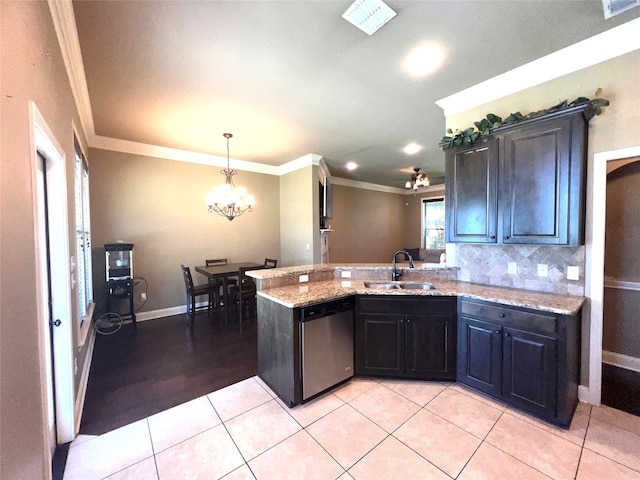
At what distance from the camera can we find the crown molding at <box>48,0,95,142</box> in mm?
1688

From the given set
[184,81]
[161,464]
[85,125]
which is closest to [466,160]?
[184,81]

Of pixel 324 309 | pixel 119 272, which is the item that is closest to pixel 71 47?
pixel 324 309

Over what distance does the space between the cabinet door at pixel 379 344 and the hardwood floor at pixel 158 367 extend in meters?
1.21

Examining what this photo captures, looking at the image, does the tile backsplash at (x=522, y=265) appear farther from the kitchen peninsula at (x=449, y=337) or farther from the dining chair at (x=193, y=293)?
the dining chair at (x=193, y=293)

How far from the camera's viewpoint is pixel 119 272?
4.05 metres

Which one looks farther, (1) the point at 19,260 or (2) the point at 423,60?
(2) the point at 423,60

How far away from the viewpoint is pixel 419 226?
9.02 meters

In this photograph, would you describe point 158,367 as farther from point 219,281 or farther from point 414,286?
point 414,286

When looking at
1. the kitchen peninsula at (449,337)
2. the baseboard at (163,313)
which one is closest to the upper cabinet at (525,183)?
the kitchen peninsula at (449,337)

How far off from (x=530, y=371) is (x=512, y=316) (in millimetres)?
423

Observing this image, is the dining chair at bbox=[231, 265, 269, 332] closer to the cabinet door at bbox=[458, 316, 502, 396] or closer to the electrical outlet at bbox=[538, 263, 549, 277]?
the cabinet door at bbox=[458, 316, 502, 396]

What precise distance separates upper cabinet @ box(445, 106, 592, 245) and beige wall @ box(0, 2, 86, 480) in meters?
3.14

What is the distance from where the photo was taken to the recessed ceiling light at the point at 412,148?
15.5 ft

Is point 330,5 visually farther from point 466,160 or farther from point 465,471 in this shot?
point 465,471
